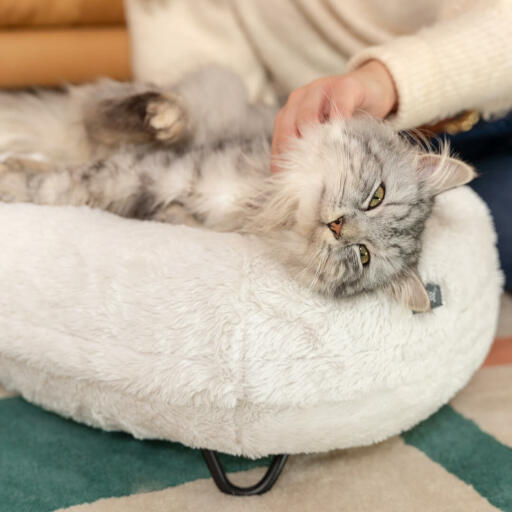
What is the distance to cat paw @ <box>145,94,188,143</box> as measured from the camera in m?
1.34

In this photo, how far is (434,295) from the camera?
1035mm

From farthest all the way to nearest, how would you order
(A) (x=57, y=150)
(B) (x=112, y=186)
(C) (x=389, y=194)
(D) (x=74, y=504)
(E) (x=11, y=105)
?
(E) (x=11, y=105), (A) (x=57, y=150), (B) (x=112, y=186), (C) (x=389, y=194), (D) (x=74, y=504)

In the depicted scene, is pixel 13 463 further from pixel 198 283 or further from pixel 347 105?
pixel 347 105

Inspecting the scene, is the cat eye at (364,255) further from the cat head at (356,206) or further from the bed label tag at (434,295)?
the bed label tag at (434,295)

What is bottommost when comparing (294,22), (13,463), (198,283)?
(13,463)

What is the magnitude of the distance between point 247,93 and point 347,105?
0.64 meters

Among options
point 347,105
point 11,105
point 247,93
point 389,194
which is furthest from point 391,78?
point 11,105

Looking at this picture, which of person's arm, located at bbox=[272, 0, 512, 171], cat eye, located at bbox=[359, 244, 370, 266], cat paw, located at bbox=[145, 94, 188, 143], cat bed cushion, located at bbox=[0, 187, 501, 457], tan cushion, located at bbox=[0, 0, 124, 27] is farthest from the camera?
tan cushion, located at bbox=[0, 0, 124, 27]

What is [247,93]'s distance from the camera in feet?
5.45

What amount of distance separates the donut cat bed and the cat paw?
33 cm

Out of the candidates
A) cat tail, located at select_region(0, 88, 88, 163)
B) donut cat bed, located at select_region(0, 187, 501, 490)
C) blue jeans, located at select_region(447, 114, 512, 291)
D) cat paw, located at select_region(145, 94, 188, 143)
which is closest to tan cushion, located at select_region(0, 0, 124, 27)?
cat tail, located at select_region(0, 88, 88, 163)

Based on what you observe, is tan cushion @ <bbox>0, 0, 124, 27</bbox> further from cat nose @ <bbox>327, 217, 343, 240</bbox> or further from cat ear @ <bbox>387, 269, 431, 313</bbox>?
cat ear @ <bbox>387, 269, 431, 313</bbox>

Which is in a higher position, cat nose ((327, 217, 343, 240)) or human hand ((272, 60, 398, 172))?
human hand ((272, 60, 398, 172))

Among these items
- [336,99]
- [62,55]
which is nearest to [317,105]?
[336,99]
